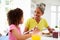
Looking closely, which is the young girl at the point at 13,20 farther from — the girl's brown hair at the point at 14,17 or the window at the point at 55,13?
the window at the point at 55,13

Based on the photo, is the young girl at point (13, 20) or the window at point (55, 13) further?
the window at point (55, 13)

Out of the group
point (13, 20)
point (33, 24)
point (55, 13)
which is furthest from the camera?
point (55, 13)

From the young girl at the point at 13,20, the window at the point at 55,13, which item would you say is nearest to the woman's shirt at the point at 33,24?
the young girl at the point at 13,20

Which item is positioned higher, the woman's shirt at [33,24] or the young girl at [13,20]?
the young girl at [13,20]

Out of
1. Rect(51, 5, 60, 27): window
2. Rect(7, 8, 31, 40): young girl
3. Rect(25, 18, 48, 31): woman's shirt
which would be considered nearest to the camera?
Rect(7, 8, 31, 40): young girl

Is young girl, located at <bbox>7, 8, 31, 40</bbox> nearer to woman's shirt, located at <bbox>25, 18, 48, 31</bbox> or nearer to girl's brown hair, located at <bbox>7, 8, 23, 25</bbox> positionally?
girl's brown hair, located at <bbox>7, 8, 23, 25</bbox>

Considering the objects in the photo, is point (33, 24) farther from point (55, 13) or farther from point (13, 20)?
point (55, 13)

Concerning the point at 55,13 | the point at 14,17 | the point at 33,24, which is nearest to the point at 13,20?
the point at 14,17

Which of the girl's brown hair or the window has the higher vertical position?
the girl's brown hair

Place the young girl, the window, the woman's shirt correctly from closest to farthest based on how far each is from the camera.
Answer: the young girl → the woman's shirt → the window

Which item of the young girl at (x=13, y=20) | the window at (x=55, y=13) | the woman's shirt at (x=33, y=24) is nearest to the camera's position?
the young girl at (x=13, y=20)

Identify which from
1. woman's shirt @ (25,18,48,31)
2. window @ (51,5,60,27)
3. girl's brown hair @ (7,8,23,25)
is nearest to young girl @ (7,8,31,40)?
girl's brown hair @ (7,8,23,25)

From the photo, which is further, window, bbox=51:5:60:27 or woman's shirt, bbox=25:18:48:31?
window, bbox=51:5:60:27

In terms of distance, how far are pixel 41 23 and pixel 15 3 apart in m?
1.47
